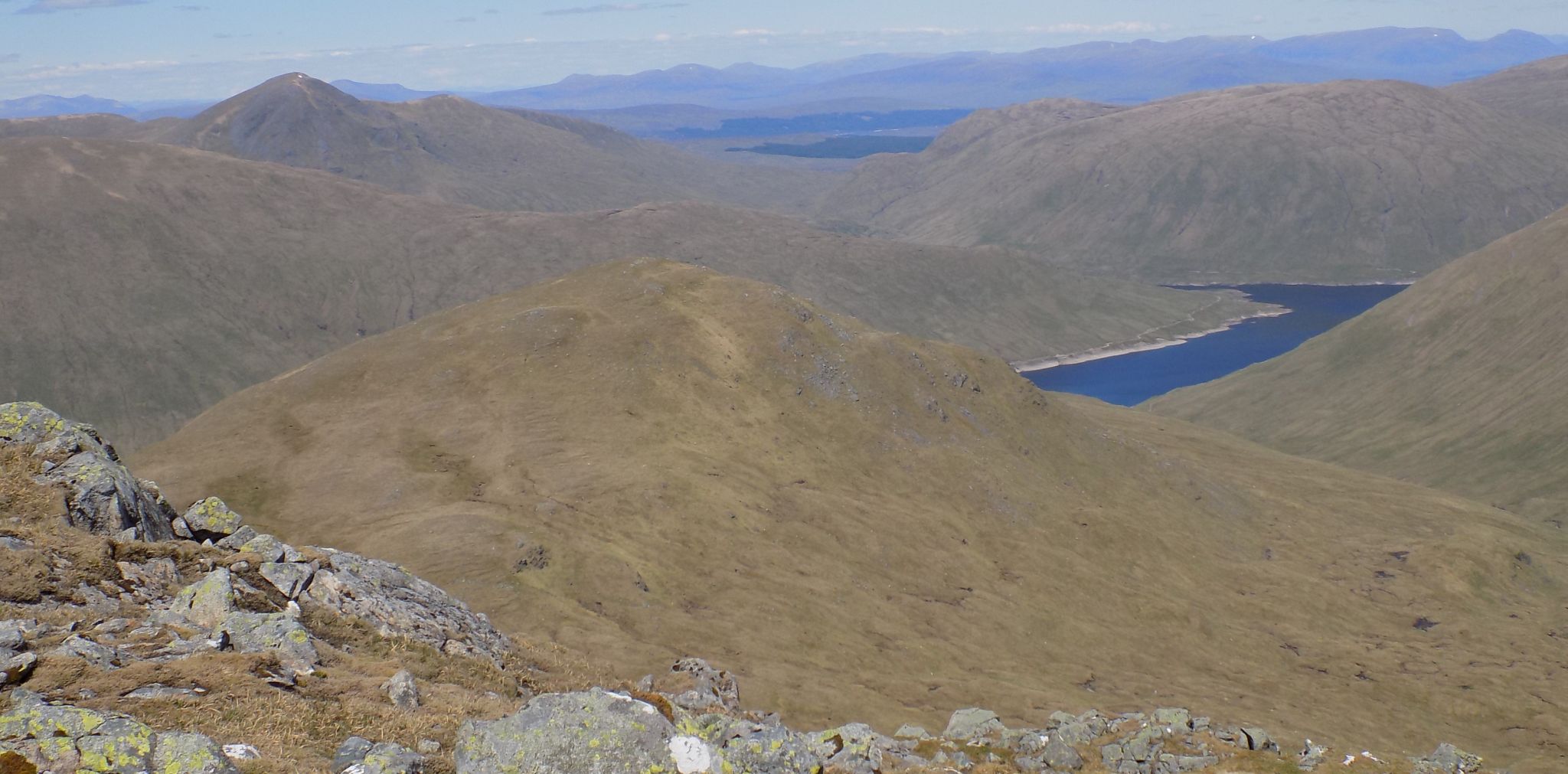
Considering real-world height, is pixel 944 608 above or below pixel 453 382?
below

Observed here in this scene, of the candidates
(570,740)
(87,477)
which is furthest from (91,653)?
(87,477)

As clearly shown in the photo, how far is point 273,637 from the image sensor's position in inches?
1296

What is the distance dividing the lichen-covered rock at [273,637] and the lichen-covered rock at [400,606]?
16.2 feet

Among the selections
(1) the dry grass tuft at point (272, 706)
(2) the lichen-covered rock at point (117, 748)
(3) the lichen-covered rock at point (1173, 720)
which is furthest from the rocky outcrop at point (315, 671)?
(1) the dry grass tuft at point (272, 706)

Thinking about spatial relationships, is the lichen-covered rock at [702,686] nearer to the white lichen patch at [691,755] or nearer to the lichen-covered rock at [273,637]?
the lichen-covered rock at [273,637]

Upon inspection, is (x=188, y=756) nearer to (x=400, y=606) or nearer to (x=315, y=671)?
(x=315, y=671)

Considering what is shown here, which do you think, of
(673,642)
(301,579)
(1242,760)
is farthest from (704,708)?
(673,642)

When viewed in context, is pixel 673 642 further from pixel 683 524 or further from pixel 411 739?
pixel 411 739

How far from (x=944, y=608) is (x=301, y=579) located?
80.5 meters

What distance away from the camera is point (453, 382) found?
134750 mm

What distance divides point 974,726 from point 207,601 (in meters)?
41.0

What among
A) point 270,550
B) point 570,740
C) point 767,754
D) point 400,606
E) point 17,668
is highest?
point 17,668

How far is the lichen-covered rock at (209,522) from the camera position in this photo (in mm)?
44469

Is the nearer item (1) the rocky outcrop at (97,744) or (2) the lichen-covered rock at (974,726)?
(1) the rocky outcrop at (97,744)
